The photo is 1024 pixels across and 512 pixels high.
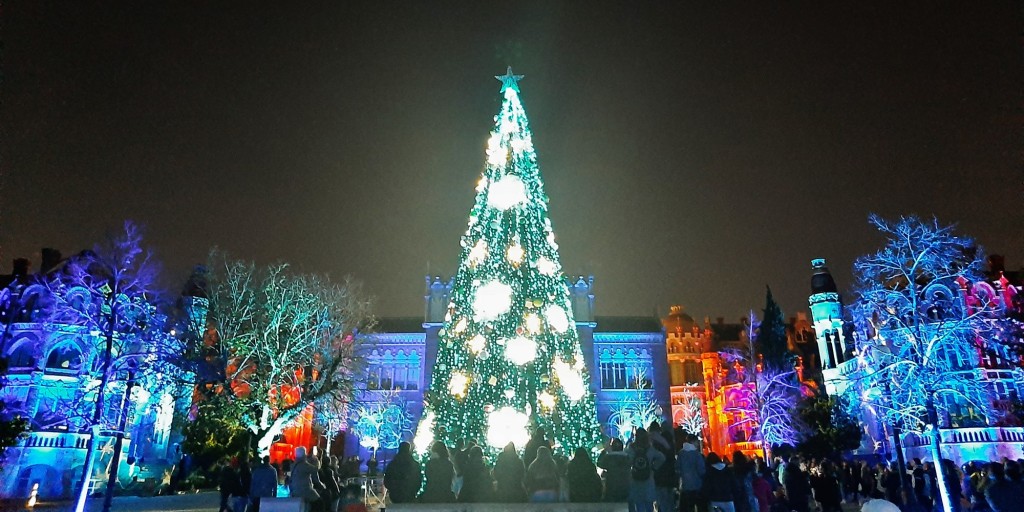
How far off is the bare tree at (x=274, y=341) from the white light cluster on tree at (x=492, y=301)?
406 inches

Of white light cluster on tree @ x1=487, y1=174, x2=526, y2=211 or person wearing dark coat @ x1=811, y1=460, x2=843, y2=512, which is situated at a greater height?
white light cluster on tree @ x1=487, y1=174, x2=526, y2=211

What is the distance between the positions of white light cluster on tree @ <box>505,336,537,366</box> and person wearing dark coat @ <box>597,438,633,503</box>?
7.54m

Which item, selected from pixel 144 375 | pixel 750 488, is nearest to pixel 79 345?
pixel 144 375

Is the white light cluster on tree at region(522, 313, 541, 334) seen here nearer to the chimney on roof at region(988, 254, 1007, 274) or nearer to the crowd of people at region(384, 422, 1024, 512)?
the crowd of people at region(384, 422, 1024, 512)

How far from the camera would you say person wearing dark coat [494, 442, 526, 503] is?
1173cm

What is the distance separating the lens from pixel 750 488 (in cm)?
1258

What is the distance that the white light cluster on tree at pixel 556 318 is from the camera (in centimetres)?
2000

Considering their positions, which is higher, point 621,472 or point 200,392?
point 200,392

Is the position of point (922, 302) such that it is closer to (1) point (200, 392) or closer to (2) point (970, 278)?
(2) point (970, 278)

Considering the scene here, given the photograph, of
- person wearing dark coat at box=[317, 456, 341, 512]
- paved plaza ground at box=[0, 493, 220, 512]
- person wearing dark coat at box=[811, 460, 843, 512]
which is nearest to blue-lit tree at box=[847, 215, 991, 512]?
person wearing dark coat at box=[811, 460, 843, 512]

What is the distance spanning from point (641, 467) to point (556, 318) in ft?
31.4

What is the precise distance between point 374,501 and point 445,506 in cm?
1388

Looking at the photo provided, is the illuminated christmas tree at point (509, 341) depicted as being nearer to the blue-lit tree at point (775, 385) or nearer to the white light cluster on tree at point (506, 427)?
the white light cluster on tree at point (506, 427)

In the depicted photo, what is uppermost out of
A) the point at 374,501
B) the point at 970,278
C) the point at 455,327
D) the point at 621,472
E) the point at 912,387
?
the point at 970,278
